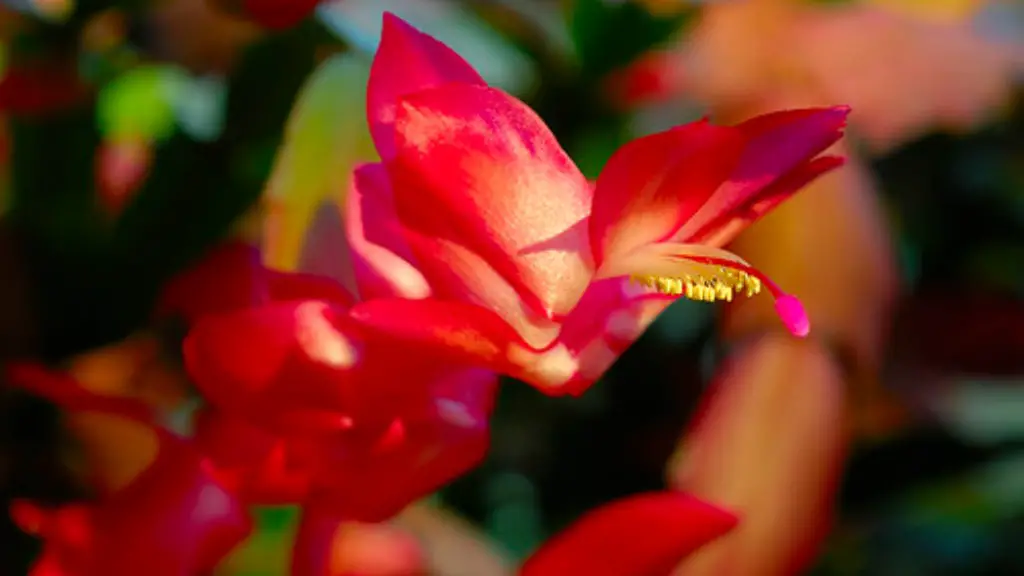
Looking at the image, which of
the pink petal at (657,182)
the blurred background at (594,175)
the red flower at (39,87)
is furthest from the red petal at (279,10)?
the red flower at (39,87)

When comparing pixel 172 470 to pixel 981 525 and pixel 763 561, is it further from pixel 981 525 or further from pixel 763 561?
pixel 981 525

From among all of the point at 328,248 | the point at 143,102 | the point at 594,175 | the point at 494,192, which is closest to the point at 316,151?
the point at 328,248

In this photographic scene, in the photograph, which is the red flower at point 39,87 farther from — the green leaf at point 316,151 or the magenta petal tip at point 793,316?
the magenta petal tip at point 793,316

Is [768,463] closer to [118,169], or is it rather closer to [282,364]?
[282,364]

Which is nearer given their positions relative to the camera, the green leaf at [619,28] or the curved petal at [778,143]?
the curved petal at [778,143]

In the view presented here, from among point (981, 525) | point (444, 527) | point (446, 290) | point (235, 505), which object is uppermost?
point (446, 290)

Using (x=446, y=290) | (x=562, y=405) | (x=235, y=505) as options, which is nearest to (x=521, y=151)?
(x=446, y=290)

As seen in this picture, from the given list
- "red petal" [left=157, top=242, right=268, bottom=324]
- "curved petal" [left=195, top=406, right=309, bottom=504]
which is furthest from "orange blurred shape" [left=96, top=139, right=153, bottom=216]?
"curved petal" [left=195, top=406, right=309, bottom=504]
